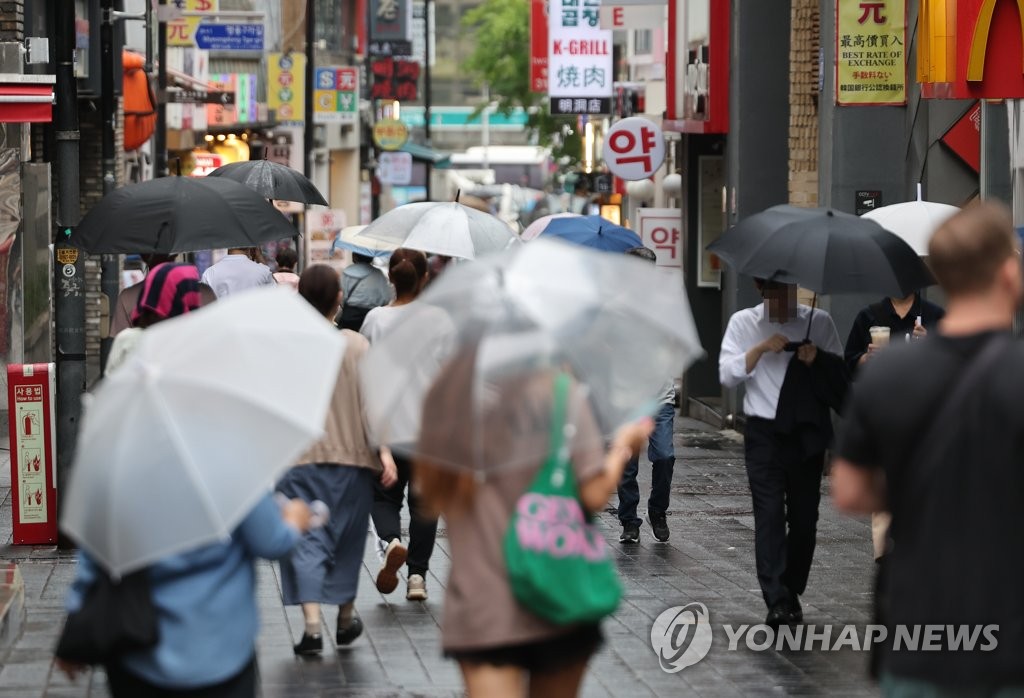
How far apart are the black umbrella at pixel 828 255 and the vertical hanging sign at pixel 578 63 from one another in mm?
22636

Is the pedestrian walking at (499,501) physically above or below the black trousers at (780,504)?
above

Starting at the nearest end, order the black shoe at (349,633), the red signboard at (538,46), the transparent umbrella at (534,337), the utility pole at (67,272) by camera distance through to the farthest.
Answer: the transparent umbrella at (534,337)
the black shoe at (349,633)
the utility pole at (67,272)
the red signboard at (538,46)

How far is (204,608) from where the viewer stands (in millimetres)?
4738

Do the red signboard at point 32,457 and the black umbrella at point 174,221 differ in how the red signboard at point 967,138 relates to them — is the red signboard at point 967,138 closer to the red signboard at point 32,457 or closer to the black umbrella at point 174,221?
the black umbrella at point 174,221

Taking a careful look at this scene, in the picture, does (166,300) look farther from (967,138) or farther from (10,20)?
(10,20)

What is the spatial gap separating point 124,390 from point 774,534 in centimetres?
506

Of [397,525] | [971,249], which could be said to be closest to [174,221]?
[397,525]

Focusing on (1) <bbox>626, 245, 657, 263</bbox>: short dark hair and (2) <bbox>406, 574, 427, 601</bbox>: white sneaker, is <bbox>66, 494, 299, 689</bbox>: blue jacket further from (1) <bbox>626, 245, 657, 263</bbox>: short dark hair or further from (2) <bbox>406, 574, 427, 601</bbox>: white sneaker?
(1) <bbox>626, 245, 657, 263</bbox>: short dark hair

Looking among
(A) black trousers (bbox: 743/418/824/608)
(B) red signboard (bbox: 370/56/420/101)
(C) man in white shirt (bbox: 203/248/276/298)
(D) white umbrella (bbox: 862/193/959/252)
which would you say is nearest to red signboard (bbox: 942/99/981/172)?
(D) white umbrella (bbox: 862/193/959/252)

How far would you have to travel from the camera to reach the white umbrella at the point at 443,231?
11875 millimetres

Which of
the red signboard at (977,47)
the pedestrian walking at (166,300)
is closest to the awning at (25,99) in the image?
the pedestrian walking at (166,300)

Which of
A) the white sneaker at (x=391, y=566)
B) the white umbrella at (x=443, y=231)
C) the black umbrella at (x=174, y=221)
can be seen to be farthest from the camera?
the white umbrella at (x=443, y=231)

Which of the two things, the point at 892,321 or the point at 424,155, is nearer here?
the point at 892,321

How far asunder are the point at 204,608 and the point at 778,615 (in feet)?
15.9
